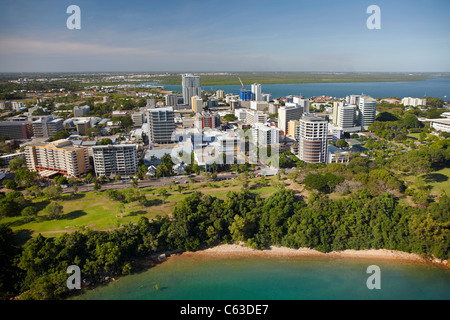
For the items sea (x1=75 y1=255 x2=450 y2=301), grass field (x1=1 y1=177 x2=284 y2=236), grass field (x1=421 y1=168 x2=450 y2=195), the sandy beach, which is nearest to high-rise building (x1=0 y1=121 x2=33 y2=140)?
grass field (x1=1 y1=177 x2=284 y2=236)

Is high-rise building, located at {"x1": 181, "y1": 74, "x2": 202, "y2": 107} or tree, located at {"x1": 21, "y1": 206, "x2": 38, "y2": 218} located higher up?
high-rise building, located at {"x1": 181, "y1": 74, "x2": 202, "y2": 107}

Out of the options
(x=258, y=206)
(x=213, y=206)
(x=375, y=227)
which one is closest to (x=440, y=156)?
(x=375, y=227)

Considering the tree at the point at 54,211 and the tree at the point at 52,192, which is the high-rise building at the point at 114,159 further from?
the tree at the point at 54,211

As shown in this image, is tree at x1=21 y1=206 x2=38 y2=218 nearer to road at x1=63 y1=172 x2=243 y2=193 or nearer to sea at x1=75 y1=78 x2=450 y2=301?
road at x1=63 y1=172 x2=243 y2=193

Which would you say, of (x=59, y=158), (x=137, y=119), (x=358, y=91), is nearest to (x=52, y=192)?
(x=59, y=158)

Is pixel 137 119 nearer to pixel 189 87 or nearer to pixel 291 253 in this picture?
pixel 189 87

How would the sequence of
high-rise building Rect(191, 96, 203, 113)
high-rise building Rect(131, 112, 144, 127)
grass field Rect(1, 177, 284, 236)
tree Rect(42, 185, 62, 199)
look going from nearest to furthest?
grass field Rect(1, 177, 284, 236) → tree Rect(42, 185, 62, 199) → high-rise building Rect(131, 112, 144, 127) → high-rise building Rect(191, 96, 203, 113)

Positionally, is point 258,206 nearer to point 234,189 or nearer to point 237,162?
point 234,189
